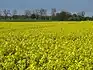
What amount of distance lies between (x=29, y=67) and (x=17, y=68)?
451mm

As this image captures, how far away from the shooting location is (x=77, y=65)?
26.8 feet

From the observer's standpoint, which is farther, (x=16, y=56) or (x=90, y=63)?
(x=16, y=56)

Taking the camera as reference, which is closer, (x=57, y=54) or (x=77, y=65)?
(x=77, y=65)

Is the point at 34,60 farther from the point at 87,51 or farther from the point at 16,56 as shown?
the point at 87,51

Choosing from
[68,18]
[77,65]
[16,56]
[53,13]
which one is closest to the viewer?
[77,65]

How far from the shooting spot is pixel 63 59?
29.9 feet

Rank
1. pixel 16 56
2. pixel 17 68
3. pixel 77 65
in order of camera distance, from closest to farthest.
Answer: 1. pixel 77 65
2. pixel 17 68
3. pixel 16 56

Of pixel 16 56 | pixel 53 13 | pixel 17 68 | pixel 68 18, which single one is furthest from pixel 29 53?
pixel 53 13

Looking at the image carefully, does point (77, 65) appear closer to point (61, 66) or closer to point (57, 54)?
point (61, 66)

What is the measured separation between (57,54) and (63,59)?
0.64m

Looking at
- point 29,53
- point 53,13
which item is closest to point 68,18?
point 53,13

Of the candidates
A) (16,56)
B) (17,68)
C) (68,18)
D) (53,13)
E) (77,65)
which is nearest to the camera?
(77,65)

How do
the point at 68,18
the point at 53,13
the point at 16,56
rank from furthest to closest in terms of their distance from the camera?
the point at 53,13
the point at 68,18
the point at 16,56

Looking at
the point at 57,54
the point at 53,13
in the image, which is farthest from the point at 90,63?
the point at 53,13
